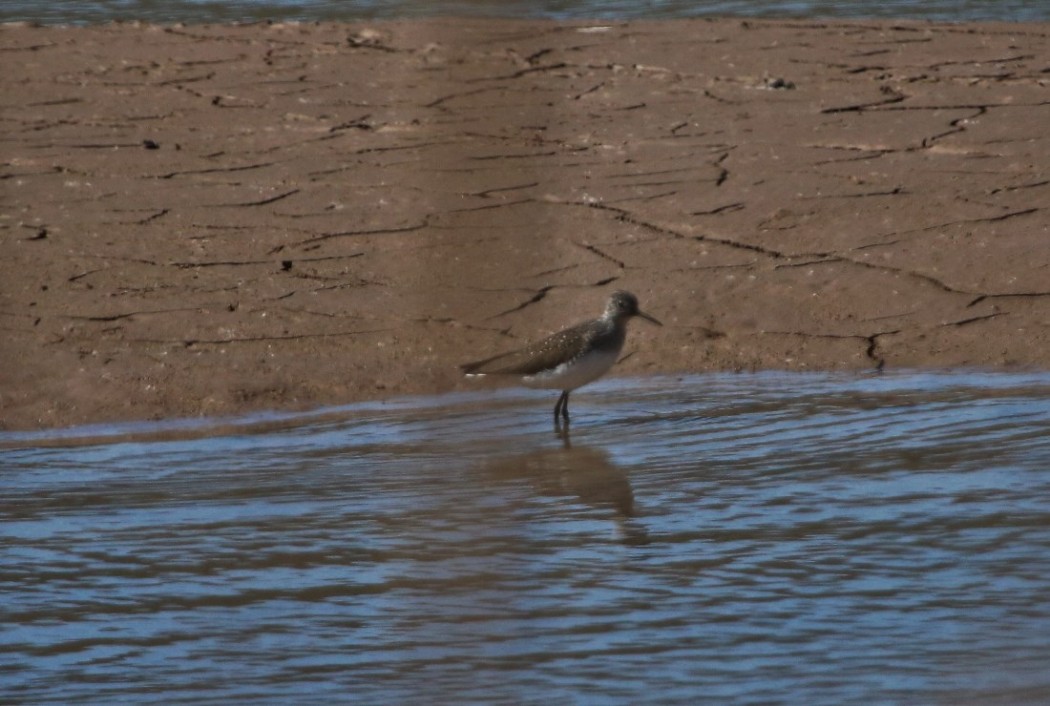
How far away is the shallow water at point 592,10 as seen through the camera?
13766 mm

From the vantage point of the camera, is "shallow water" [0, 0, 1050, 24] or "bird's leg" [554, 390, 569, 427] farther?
"shallow water" [0, 0, 1050, 24]

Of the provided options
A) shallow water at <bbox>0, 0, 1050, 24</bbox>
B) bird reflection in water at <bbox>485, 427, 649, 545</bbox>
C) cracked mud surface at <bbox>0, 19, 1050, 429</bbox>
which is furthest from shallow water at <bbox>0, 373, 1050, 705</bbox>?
shallow water at <bbox>0, 0, 1050, 24</bbox>

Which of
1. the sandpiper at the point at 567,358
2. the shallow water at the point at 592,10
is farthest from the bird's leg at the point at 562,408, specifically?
the shallow water at the point at 592,10

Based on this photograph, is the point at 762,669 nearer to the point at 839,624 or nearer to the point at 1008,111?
the point at 839,624

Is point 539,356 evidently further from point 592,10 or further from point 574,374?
point 592,10

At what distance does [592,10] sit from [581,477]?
386 inches

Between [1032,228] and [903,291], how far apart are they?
0.82 metres

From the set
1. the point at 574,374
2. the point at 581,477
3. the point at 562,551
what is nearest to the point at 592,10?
the point at 574,374

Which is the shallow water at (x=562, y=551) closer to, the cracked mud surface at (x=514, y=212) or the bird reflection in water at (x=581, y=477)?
the bird reflection in water at (x=581, y=477)

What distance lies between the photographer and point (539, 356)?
5.92 meters

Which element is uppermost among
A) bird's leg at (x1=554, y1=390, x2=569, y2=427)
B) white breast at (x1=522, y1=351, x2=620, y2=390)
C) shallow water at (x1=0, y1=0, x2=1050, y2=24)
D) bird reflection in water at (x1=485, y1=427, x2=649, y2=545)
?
shallow water at (x1=0, y1=0, x2=1050, y2=24)

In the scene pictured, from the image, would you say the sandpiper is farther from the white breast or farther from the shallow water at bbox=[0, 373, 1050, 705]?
the shallow water at bbox=[0, 373, 1050, 705]

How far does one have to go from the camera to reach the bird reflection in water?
475cm

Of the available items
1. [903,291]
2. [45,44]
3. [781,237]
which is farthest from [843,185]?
[45,44]
